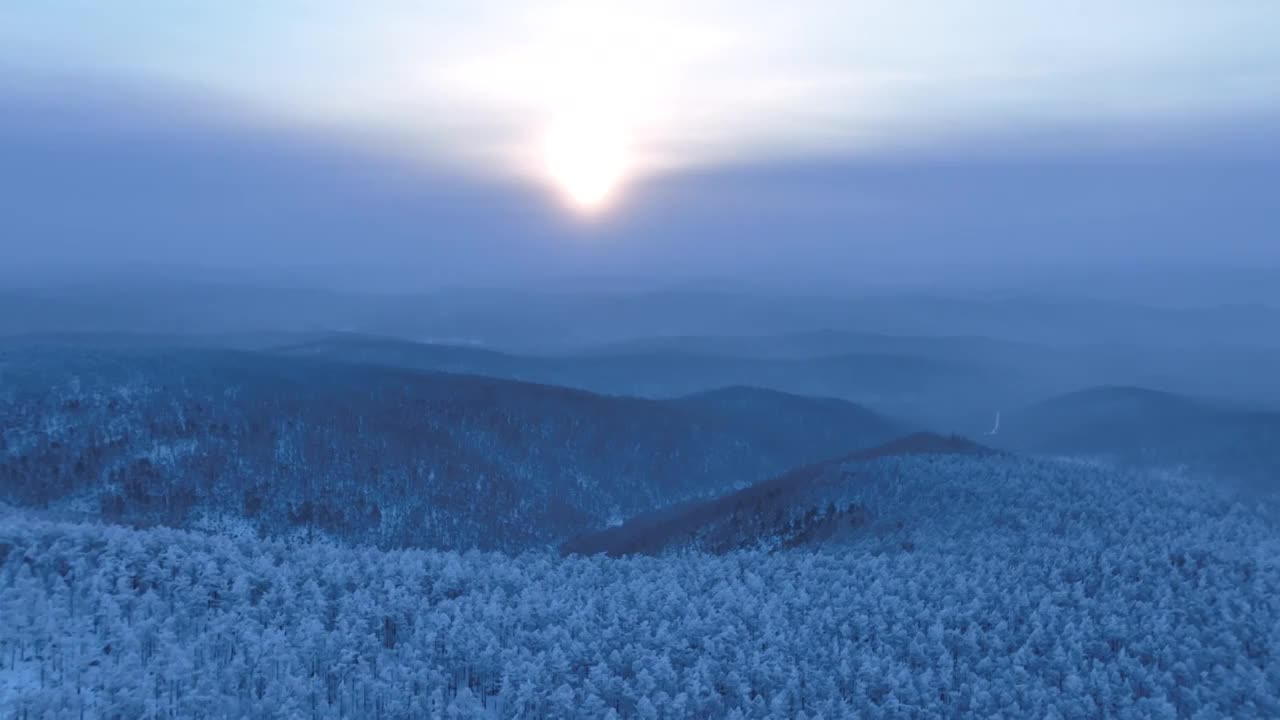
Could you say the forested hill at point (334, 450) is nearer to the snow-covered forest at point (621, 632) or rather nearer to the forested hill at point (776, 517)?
the forested hill at point (776, 517)

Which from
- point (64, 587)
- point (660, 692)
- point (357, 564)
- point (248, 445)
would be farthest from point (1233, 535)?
point (248, 445)

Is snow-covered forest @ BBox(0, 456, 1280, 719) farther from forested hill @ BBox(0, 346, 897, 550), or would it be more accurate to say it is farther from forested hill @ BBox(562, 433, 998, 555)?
forested hill @ BBox(0, 346, 897, 550)

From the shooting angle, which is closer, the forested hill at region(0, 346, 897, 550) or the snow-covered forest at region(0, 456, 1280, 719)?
the snow-covered forest at region(0, 456, 1280, 719)

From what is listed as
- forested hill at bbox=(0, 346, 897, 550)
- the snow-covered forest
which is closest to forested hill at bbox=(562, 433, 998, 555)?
the snow-covered forest

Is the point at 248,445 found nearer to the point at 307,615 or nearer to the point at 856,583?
the point at 307,615

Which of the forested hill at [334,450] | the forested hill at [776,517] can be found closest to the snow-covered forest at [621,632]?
the forested hill at [776,517]
